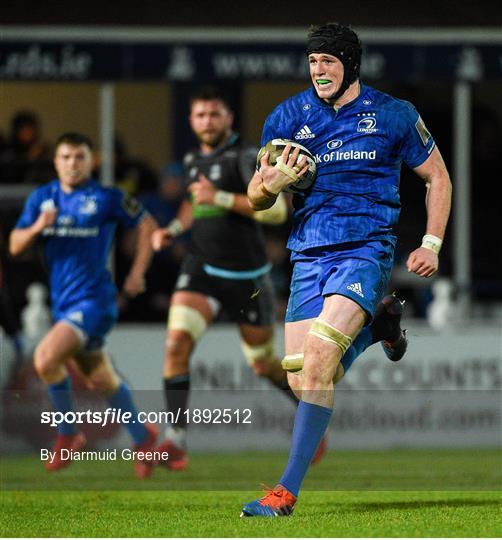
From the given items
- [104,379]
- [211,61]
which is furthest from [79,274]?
[211,61]

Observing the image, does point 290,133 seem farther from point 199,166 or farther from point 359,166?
point 199,166

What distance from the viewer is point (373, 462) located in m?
12.0

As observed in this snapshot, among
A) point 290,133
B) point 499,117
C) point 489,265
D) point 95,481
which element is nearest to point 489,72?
point 499,117

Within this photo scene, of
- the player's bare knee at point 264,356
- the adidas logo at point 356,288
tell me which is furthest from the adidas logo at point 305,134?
the player's bare knee at point 264,356

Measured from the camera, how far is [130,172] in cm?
1568

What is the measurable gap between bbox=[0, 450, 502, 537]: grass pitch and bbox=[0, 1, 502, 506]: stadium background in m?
3.01

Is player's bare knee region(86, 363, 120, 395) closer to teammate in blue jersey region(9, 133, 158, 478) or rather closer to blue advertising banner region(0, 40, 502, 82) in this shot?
teammate in blue jersey region(9, 133, 158, 478)

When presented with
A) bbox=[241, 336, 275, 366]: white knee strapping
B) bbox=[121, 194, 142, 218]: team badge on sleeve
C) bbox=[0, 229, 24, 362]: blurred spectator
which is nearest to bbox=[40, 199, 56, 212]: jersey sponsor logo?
bbox=[121, 194, 142, 218]: team badge on sleeve

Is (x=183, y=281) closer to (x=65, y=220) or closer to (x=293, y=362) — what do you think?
(x=65, y=220)

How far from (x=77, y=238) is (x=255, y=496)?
3.04 m

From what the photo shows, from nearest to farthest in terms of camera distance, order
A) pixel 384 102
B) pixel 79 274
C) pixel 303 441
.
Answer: pixel 303 441 → pixel 384 102 → pixel 79 274

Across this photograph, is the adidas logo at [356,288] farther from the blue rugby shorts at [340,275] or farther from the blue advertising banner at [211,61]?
the blue advertising banner at [211,61]

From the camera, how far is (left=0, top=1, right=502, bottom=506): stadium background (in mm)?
15273

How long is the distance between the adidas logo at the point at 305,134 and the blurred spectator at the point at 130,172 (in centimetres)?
782
